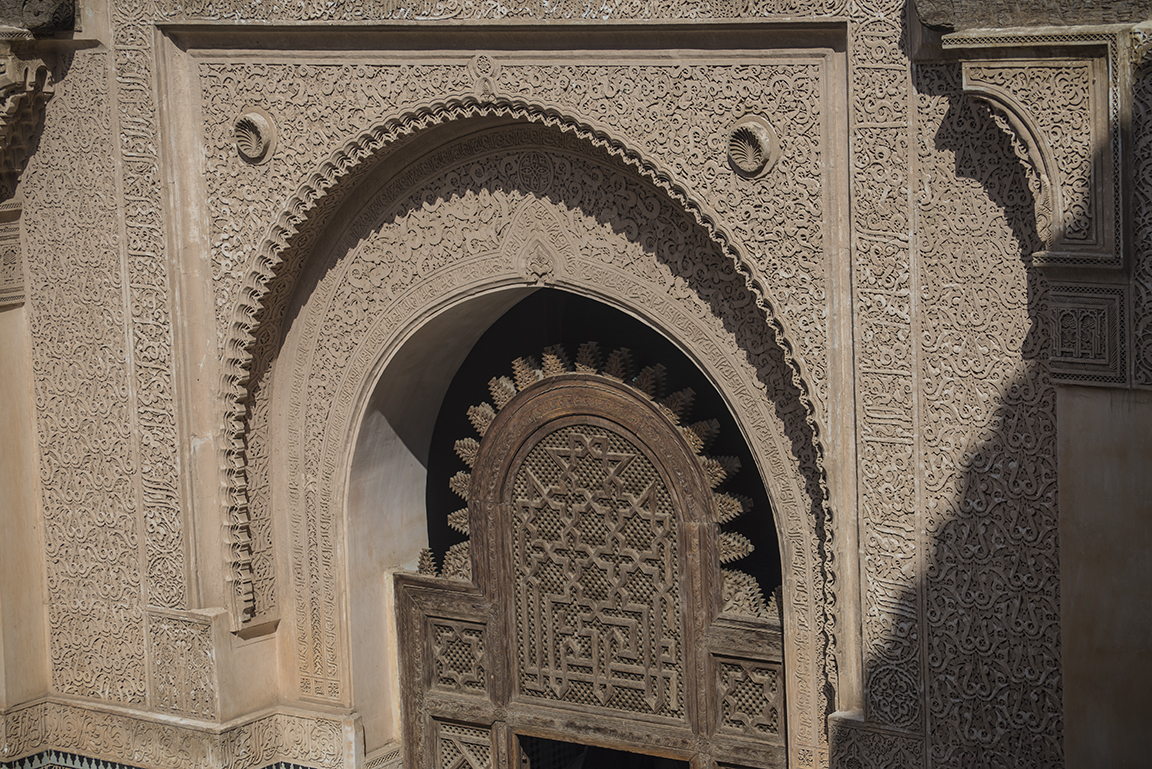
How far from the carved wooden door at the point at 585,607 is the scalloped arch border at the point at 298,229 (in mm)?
470

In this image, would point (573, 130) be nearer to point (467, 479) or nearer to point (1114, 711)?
point (467, 479)

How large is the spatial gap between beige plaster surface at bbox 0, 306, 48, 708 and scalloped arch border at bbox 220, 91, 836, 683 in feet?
2.35

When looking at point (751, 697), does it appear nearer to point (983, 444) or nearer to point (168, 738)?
point (983, 444)

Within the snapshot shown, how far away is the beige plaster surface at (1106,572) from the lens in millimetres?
3092

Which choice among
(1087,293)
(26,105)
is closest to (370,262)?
(26,105)

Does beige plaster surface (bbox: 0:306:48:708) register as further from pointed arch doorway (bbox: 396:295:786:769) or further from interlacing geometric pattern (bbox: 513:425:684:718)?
interlacing geometric pattern (bbox: 513:425:684:718)

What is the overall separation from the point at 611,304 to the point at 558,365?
35 cm

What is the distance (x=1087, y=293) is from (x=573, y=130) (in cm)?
136

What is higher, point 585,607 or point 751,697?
point 585,607

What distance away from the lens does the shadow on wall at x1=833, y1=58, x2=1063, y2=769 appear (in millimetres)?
3320

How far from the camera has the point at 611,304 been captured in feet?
13.4

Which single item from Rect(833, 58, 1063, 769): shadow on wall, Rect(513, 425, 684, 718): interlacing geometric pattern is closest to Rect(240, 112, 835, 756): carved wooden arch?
Rect(833, 58, 1063, 769): shadow on wall

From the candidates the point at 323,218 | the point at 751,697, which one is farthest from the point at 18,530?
the point at 751,697

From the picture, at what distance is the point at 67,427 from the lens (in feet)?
15.2
